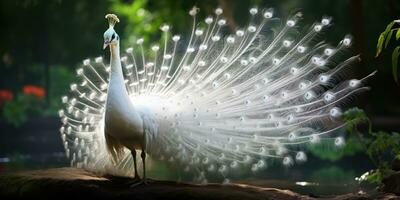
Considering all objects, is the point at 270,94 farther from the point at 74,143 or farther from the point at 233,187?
the point at 74,143

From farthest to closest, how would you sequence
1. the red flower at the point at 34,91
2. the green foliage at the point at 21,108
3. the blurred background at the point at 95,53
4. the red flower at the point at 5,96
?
the red flower at the point at 34,91, the red flower at the point at 5,96, the green foliage at the point at 21,108, the blurred background at the point at 95,53

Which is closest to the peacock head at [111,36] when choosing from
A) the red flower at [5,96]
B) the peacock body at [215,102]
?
the peacock body at [215,102]

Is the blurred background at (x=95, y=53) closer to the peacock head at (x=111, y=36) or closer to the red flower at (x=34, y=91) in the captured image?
the red flower at (x=34, y=91)

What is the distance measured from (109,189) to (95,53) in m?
20.8

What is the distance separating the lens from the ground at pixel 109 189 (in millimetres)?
5086

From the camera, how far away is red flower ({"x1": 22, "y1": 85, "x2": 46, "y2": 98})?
82.5 feet

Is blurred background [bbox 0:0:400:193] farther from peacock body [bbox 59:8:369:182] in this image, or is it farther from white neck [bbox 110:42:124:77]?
white neck [bbox 110:42:124:77]

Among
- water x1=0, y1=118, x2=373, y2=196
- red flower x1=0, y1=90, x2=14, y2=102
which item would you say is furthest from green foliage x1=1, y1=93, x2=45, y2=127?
water x1=0, y1=118, x2=373, y2=196

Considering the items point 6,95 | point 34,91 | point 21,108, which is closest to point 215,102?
point 21,108

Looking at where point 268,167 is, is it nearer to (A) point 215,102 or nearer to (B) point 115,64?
(A) point 215,102

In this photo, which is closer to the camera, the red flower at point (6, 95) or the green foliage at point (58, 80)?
the red flower at point (6, 95)

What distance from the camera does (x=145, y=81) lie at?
6406 mm

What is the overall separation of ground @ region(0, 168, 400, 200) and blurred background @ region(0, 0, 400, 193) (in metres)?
2.19

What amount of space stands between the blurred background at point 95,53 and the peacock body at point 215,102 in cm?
141
